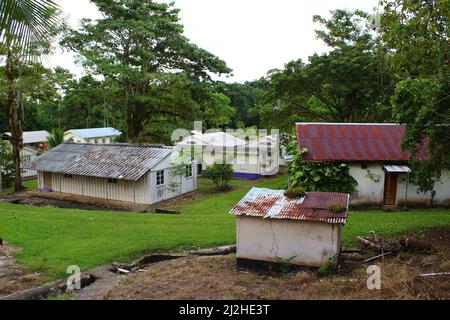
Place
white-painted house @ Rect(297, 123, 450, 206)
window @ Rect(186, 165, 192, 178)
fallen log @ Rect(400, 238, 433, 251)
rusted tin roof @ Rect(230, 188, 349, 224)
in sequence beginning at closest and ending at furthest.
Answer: rusted tin roof @ Rect(230, 188, 349, 224)
fallen log @ Rect(400, 238, 433, 251)
white-painted house @ Rect(297, 123, 450, 206)
window @ Rect(186, 165, 192, 178)

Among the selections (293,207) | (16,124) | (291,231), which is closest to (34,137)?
(16,124)

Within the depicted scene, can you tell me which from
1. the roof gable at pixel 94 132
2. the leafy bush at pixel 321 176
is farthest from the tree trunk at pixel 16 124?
the leafy bush at pixel 321 176

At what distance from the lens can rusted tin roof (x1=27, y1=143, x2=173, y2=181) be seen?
23703 mm

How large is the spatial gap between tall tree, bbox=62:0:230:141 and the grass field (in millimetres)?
10111

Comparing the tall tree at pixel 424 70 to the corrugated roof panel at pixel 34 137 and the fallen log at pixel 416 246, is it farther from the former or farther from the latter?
the corrugated roof panel at pixel 34 137

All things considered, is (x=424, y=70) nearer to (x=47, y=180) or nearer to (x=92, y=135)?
(x=47, y=180)

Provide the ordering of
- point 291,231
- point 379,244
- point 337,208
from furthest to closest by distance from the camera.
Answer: point 379,244, point 291,231, point 337,208

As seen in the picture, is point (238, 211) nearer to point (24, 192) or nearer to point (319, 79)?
point (319, 79)

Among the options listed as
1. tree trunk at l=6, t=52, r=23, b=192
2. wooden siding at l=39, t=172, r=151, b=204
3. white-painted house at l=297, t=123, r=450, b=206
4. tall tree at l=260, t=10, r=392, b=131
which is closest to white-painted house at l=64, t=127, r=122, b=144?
tree trunk at l=6, t=52, r=23, b=192

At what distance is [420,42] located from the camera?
9922mm

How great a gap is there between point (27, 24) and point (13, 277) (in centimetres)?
681

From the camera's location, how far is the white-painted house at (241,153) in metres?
31.2

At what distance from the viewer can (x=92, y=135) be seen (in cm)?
4828

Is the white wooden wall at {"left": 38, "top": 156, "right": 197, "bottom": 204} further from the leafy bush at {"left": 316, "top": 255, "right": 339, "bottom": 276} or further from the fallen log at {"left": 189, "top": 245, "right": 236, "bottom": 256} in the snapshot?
the leafy bush at {"left": 316, "top": 255, "right": 339, "bottom": 276}
